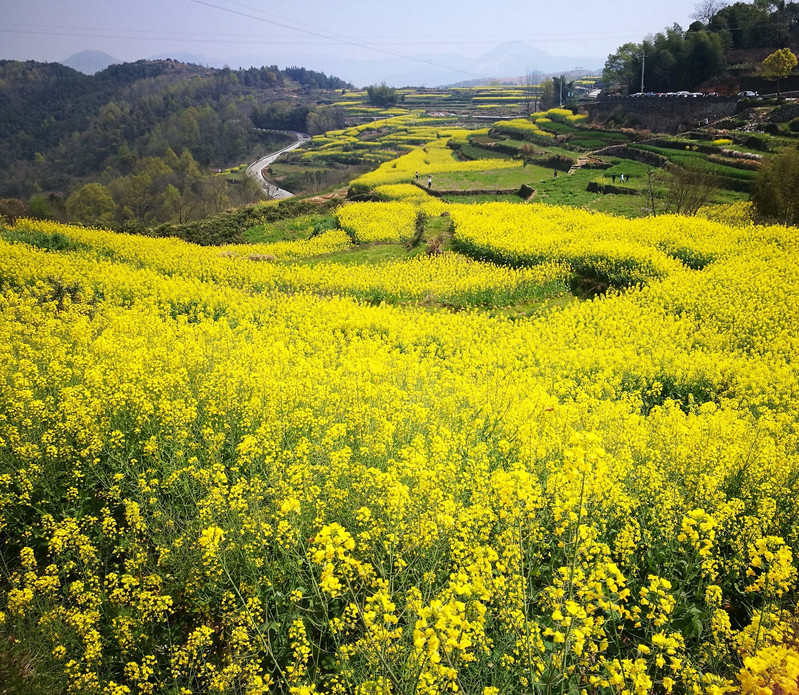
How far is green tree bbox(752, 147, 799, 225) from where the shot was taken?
2067 centimetres

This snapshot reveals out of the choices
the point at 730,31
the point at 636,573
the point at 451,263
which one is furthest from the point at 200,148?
the point at 636,573

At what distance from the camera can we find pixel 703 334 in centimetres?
1252

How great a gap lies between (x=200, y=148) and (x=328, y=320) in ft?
363

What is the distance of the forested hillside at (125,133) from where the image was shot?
238 ft

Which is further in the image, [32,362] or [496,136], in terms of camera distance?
[496,136]

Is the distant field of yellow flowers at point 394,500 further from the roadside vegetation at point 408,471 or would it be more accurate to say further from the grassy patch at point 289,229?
the grassy patch at point 289,229

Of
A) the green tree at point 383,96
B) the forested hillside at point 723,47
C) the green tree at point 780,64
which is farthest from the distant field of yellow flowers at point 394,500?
the green tree at point 383,96

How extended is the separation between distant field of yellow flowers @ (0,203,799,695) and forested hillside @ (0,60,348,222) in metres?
52.0

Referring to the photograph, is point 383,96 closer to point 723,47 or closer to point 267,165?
point 267,165

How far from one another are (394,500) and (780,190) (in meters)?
25.7

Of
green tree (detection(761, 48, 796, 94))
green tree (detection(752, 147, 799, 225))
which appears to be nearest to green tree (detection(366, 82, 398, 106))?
green tree (detection(761, 48, 796, 94))

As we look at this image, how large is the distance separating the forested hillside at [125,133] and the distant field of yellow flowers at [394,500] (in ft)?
171

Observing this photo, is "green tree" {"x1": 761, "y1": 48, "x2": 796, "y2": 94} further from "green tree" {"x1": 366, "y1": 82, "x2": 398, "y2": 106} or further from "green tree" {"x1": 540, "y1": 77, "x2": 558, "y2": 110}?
"green tree" {"x1": 366, "y1": 82, "x2": 398, "y2": 106}

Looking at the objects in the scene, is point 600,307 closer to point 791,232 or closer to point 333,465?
point 791,232
